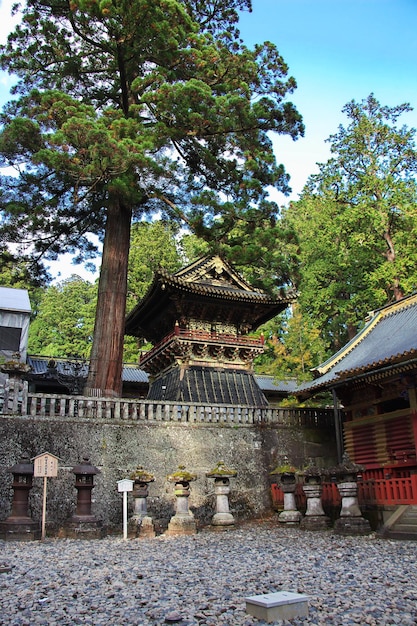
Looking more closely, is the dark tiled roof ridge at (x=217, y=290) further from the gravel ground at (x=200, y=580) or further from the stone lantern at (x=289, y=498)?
the gravel ground at (x=200, y=580)

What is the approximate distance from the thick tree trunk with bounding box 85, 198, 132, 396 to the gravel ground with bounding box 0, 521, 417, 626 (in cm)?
552

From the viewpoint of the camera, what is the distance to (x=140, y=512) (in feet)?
37.6

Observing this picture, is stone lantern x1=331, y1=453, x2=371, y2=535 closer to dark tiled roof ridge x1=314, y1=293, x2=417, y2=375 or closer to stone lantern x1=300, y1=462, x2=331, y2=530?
stone lantern x1=300, y1=462, x2=331, y2=530

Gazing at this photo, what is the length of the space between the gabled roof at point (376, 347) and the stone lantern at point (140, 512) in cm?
550

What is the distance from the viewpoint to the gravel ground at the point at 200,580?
184 inches

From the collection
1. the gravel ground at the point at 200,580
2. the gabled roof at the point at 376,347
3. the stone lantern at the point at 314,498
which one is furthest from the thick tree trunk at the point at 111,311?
the stone lantern at the point at 314,498

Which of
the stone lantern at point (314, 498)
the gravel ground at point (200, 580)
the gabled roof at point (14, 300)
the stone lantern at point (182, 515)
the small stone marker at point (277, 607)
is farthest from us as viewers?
the gabled roof at point (14, 300)

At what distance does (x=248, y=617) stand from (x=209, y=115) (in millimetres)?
12844

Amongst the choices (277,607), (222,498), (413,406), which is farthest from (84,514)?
(413,406)

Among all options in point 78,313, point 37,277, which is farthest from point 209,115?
point 78,313

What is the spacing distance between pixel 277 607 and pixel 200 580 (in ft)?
6.51

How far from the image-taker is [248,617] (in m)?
4.57

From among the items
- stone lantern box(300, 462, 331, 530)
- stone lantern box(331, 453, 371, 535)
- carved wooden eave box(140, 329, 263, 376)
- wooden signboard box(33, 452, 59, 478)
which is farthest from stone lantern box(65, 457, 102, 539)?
carved wooden eave box(140, 329, 263, 376)

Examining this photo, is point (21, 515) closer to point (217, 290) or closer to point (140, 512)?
point (140, 512)
